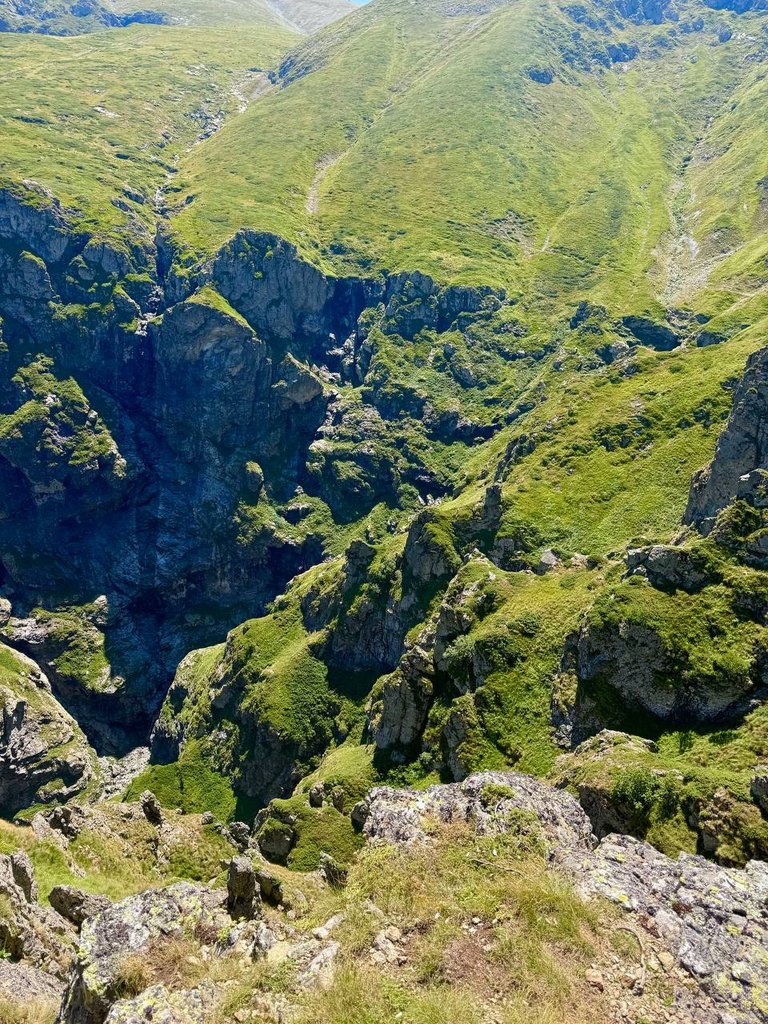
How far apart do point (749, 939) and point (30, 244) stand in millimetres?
241793

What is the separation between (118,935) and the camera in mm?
15789

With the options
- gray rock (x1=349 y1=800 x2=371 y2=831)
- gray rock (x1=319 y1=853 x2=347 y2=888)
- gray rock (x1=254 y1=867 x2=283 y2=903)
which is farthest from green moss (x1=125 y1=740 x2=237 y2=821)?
gray rock (x1=254 y1=867 x2=283 y2=903)

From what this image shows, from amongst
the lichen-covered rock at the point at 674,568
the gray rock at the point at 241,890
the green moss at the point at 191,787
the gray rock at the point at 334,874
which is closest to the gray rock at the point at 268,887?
the gray rock at the point at 241,890

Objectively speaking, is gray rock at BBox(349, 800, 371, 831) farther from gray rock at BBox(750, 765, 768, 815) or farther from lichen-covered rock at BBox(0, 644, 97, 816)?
lichen-covered rock at BBox(0, 644, 97, 816)

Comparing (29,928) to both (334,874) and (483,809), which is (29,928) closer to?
(334,874)

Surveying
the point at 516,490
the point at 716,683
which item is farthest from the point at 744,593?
the point at 516,490

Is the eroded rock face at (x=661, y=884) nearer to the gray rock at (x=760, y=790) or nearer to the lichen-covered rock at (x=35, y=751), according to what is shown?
the gray rock at (x=760, y=790)

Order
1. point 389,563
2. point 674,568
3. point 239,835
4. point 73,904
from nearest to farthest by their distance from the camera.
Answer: point 73,904
point 674,568
point 239,835
point 389,563

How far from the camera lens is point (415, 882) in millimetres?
16797

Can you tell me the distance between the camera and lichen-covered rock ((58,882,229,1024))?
14234 mm

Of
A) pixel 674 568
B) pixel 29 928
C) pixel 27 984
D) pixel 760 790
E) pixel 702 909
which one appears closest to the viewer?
pixel 702 909

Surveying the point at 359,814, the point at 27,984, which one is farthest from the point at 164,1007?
the point at 359,814

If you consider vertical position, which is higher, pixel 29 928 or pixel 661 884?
pixel 661 884

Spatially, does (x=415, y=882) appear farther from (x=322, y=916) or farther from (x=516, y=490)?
(x=516, y=490)
